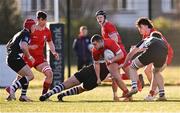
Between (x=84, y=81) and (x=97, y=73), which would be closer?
(x=97, y=73)

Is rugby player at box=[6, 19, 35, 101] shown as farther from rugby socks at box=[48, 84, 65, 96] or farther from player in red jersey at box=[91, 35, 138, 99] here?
player in red jersey at box=[91, 35, 138, 99]

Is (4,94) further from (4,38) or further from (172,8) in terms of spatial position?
(172,8)

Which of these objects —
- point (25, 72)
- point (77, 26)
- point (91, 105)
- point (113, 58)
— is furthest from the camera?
point (77, 26)

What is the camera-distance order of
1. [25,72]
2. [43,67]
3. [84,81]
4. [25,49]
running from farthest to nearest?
[43,67] < [84,81] < [25,72] < [25,49]

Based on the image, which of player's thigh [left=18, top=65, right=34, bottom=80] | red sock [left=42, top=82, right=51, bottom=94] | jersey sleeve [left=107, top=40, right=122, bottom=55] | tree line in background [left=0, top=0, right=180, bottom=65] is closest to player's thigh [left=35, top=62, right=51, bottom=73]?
red sock [left=42, top=82, right=51, bottom=94]

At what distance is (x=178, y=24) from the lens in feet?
164

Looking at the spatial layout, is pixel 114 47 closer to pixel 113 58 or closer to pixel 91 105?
pixel 113 58

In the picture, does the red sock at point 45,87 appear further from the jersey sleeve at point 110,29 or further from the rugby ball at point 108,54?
the jersey sleeve at point 110,29

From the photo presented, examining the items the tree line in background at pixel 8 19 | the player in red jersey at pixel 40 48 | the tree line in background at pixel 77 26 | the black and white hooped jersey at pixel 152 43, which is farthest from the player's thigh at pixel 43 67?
the tree line in background at pixel 8 19

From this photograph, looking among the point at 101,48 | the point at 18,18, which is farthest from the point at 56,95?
the point at 18,18

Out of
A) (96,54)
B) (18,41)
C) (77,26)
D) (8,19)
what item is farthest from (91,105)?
(77,26)

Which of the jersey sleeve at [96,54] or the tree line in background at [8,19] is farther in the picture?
the tree line in background at [8,19]

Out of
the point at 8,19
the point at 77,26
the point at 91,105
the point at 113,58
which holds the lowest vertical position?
the point at 77,26

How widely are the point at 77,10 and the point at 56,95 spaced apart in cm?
2689
